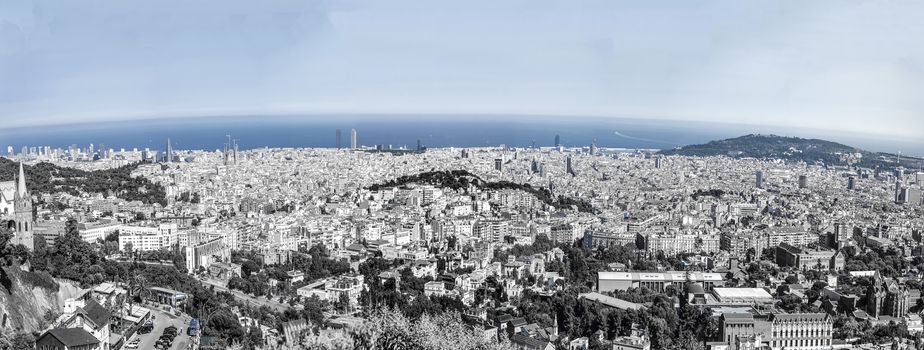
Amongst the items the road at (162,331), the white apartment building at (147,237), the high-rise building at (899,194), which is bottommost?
the high-rise building at (899,194)

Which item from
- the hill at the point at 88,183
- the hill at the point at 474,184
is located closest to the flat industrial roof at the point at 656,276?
the hill at the point at 474,184

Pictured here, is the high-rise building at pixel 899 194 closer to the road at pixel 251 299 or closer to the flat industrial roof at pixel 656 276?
the flat industrial roof at pixel 656 276

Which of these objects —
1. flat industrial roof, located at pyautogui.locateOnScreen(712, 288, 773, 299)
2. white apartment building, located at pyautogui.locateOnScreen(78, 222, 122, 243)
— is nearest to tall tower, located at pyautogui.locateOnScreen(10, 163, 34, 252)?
white apartment building, located at pyautogui.locateOnScreen(78, 222, 122, 243)

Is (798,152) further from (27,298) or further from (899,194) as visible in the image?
(27,298)

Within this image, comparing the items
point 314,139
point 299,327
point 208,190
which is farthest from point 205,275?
point 314,139

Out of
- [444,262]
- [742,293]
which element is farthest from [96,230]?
[742,293]

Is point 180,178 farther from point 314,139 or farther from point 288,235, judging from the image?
point 314,139

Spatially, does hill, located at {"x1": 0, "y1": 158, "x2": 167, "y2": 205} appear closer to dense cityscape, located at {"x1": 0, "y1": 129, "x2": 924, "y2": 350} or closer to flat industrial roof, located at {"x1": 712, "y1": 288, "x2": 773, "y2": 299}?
dense cityscape, located at {"x1": 0, "y1": 129, "x2": 924, "y2": 350}
